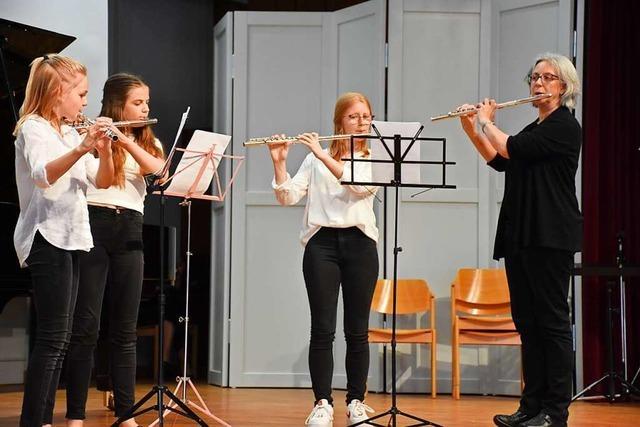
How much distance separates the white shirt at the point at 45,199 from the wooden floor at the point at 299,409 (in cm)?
144

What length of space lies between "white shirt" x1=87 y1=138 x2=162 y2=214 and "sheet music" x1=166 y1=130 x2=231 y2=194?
0.13 metres

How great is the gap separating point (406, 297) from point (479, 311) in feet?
1.53

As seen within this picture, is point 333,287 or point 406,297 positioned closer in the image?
point 333,287

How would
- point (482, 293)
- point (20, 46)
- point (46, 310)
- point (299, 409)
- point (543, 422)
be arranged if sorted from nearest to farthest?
point (46, 310) → point (543, 422) → point (299, 409) → point (20, 46) → point (482, 293)

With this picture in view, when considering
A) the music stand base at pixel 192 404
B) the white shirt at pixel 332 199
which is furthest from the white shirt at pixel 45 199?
the white shirt at pixel 332 199

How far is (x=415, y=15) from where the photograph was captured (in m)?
6.06

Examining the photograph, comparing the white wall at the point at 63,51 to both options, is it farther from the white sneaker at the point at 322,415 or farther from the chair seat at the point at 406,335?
the white sneaker at the point at 322,415

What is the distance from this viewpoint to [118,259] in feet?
12.3

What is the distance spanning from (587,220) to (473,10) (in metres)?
1.54

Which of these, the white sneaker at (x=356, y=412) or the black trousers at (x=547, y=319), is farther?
the white sneaker at (x=356, y=412)

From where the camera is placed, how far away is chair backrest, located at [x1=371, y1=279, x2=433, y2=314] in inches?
231

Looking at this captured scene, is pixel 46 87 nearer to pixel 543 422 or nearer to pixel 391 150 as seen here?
pixel 391 150

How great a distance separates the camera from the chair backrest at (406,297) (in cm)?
587

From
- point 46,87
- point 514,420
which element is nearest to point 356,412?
point 514,420
